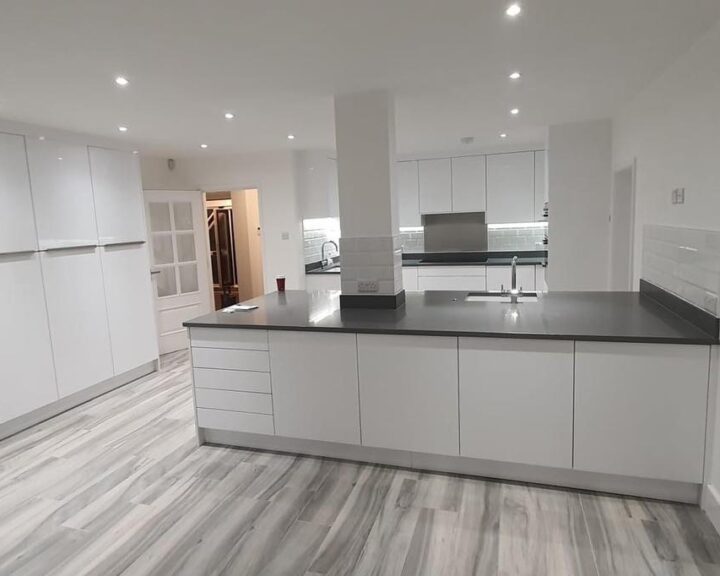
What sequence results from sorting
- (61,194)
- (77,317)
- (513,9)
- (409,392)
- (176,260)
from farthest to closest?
(176,260)
(77,317)
(61,194)
(409,392)
(513,9)

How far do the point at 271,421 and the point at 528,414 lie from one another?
5.04 ft

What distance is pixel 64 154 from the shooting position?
157 inches

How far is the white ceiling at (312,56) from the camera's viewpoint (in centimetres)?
199

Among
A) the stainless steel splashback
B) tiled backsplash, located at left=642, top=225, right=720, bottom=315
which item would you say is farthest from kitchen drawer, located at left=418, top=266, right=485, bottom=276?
tiled backsplash, located at left=642, top=225, right=720, bottom=315

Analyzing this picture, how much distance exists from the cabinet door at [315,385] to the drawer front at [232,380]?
80 millimetres

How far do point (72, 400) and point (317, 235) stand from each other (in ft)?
11.2

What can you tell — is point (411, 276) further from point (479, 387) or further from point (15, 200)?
point (15, 200)

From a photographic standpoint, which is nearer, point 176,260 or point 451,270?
point 176,260

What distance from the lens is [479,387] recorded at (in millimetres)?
2613

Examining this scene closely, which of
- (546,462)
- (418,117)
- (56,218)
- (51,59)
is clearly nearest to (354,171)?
(418,117)

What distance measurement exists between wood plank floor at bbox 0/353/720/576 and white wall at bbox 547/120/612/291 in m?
2.89

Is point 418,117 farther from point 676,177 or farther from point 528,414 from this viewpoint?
point 528,414

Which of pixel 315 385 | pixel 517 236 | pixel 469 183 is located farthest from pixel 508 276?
pixel 315 385

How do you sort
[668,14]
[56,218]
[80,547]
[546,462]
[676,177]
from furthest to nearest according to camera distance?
[56,218]
[676,177]
[546,462]
[80,547]
[668,14]
